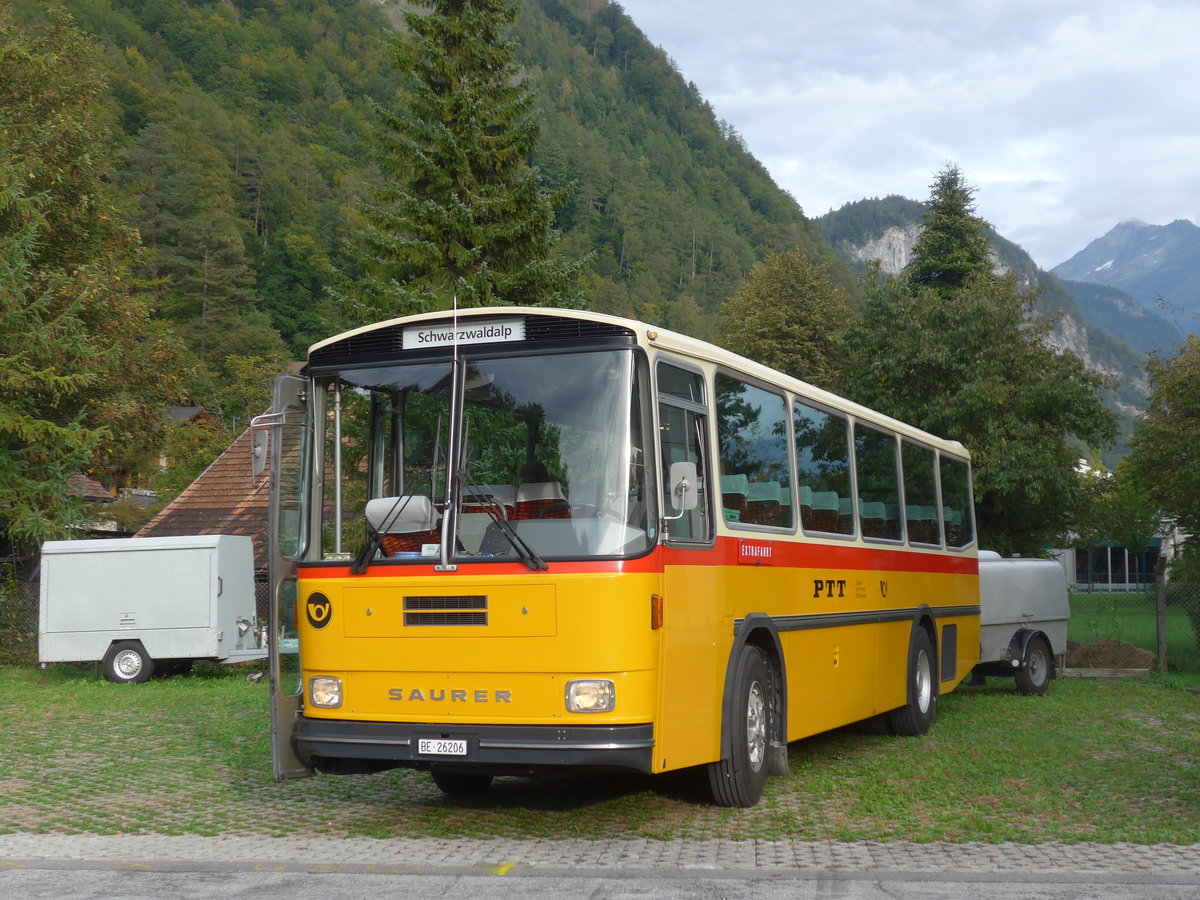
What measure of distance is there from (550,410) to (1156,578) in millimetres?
14745

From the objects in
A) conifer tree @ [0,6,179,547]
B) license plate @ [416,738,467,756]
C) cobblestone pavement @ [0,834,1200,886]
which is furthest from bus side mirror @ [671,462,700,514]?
conifer tree @ [0,6,179,547]

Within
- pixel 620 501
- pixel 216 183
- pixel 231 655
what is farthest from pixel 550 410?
pixel 216 183

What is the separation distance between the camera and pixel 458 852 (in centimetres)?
752

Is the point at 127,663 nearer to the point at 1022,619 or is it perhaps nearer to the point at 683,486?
the point at 1022,619

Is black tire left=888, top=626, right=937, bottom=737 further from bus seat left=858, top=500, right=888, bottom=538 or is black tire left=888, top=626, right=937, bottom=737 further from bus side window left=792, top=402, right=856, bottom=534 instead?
bus side window left=792, top=402, right=856, bottom=534

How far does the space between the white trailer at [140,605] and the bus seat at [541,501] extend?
15.7 meters

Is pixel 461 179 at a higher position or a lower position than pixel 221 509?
higher

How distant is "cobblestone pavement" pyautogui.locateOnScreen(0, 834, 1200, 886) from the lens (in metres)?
6.97

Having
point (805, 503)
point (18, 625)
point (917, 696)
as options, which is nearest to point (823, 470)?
point (805, 503)

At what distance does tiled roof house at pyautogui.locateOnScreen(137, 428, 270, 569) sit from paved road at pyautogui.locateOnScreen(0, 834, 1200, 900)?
78.3 ft

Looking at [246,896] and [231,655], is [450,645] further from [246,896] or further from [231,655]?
[231,655]

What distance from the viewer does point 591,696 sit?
23.9ft

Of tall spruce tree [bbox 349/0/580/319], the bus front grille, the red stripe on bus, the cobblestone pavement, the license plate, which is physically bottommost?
the cobblestone pavement

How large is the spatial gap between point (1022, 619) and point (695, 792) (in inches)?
378
